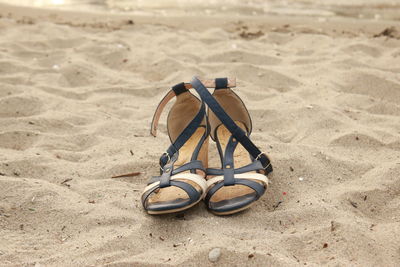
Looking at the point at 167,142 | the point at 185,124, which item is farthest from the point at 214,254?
the point at 167,142

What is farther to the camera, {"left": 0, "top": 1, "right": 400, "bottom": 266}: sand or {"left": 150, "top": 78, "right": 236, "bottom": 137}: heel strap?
{"left": 150, "top": 78, "right": 236, "bottom": 137}: heel strap

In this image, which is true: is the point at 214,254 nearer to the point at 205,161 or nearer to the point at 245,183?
the point at 245,183

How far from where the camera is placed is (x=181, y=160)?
7.17 feet

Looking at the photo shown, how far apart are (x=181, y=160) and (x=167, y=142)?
0.47 meters

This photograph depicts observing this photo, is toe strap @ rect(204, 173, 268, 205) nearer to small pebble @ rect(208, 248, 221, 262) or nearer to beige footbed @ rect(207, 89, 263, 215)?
beige footbed @ rect(207, 89, 263, 215)

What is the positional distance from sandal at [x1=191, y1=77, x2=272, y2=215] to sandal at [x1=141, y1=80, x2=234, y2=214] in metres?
0.06

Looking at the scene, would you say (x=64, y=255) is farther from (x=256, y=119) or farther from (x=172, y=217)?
(x=256, y=119)

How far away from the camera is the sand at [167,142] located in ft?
5.78

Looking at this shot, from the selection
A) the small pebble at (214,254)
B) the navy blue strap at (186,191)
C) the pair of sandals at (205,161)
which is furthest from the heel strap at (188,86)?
the small pebble at (214,254)

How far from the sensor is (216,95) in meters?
2.26

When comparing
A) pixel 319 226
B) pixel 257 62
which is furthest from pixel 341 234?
pixel 257 62

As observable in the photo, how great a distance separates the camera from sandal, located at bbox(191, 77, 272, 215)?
196cm

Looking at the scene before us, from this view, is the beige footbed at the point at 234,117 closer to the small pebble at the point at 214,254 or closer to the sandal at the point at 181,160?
the sandal at the point at 181,160

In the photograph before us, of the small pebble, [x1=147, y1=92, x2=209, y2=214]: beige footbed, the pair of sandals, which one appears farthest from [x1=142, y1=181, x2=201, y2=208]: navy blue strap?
the small pebble
